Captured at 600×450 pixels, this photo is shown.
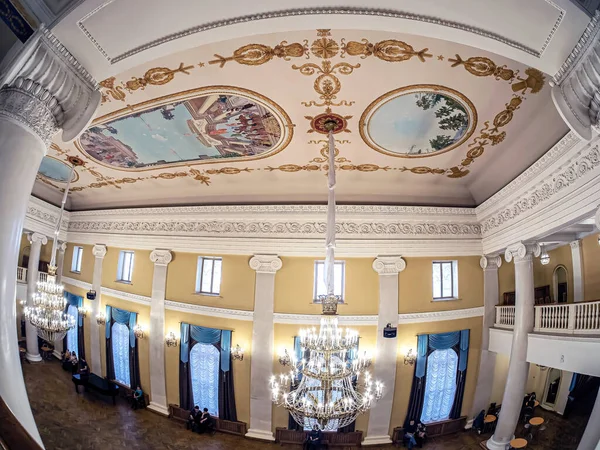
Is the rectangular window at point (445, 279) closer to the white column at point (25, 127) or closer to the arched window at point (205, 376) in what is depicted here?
the arched window at point (205, 376)

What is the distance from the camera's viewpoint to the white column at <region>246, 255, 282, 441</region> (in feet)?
27.0

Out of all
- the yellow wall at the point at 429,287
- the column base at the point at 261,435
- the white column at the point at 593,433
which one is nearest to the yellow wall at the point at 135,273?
the column base at the point at 261,435

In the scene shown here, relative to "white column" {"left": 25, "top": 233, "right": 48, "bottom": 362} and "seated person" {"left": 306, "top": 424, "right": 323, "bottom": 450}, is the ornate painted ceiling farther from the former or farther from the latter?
"seated person" {"left": 306, "top": 424, "right": 323, "bottom": 450}

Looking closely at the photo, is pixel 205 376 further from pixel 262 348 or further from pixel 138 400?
pixel 138 400

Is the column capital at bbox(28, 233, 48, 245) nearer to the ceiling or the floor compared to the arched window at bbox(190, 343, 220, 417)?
nearer to the ceiling

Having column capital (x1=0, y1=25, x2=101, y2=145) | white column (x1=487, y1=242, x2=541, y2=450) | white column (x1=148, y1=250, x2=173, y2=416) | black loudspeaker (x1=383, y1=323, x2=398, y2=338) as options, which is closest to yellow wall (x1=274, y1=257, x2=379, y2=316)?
black loudspeaker (x1=383, y1=323, x2=398, y2=338)

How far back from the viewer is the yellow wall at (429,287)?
8383 mm

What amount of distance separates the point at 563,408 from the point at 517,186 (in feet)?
26.8

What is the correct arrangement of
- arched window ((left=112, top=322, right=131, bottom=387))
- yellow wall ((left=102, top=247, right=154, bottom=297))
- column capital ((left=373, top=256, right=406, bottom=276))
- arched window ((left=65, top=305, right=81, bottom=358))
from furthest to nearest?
arched window ((left=65, top=305, right=81, bottom=358)) → arched window ((left=112, top=322, right=131, bottom=387)) → yellow wall ((left=102, top=247, right=154, bottom=297)) → column capital ((left=373, top=256, right=406, bottom=276))

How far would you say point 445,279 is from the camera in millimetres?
8805

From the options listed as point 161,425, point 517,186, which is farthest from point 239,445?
point 517,186

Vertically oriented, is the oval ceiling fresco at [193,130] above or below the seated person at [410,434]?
above

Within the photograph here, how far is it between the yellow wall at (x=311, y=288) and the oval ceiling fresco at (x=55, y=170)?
6.76m

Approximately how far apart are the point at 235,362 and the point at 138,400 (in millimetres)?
3613
